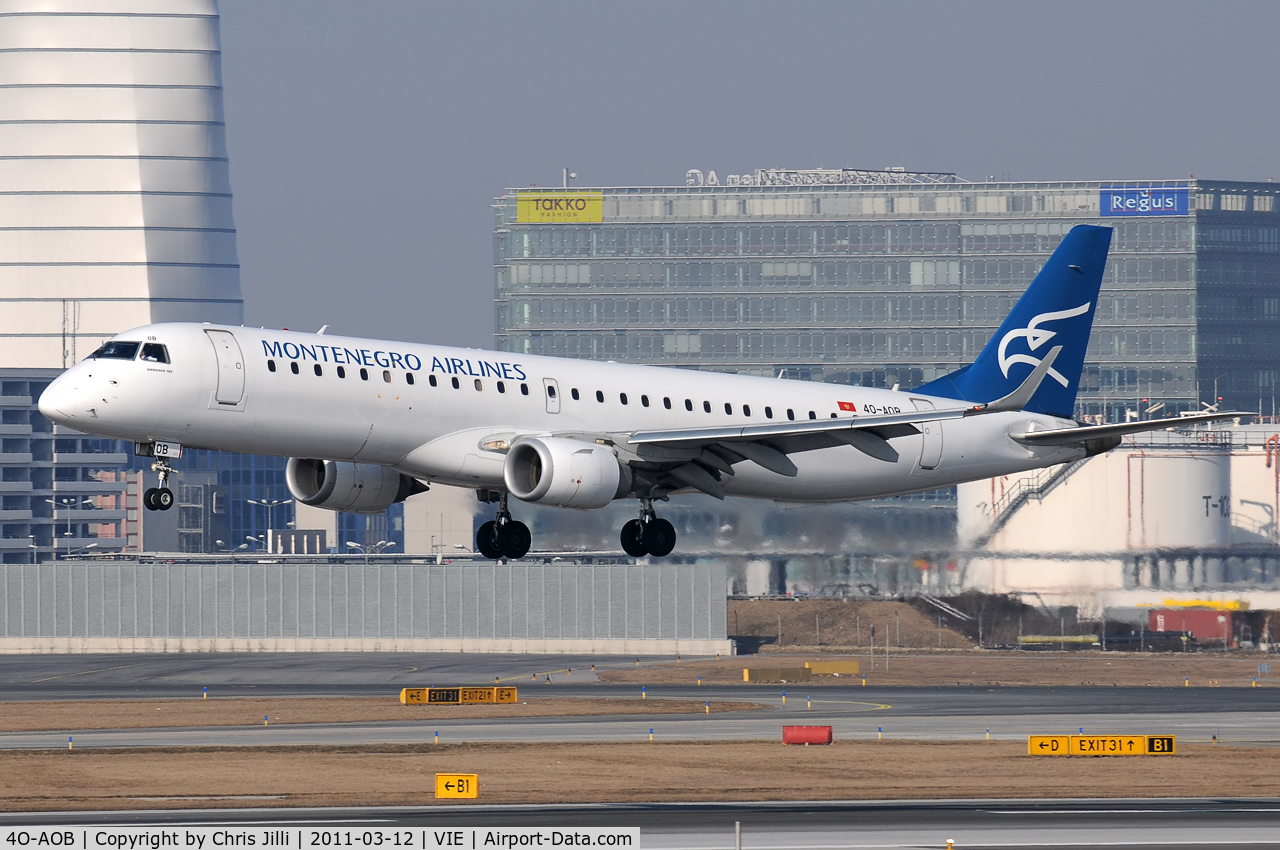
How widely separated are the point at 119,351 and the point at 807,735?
2669 centimetres

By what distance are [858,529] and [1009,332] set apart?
29.7 m

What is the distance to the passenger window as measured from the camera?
170 ft

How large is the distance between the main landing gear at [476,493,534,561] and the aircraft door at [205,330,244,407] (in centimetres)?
959

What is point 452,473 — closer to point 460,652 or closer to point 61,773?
point 61,773

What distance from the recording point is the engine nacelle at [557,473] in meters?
54.7

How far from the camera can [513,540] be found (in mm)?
59219

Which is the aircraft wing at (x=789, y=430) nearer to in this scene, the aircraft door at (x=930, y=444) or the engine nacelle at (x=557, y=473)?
the engine nacelle at (x=557, y=473)

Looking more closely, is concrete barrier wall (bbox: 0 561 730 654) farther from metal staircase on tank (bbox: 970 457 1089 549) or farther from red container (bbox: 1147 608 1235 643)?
red container (bbox: 1147 608 1235 643)

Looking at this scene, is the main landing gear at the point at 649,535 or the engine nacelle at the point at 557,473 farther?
the main landing gear at the point at 649,535

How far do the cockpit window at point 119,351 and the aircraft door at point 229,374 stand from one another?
1886mm

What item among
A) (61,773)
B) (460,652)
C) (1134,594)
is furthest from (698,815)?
(460,652)

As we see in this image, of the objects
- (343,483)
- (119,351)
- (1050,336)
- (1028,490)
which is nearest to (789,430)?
(343,483)

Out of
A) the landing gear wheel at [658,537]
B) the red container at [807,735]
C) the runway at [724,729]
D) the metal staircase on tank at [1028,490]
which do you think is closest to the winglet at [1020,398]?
the landing gear wheel at [658,537]

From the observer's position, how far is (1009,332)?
222 feet
